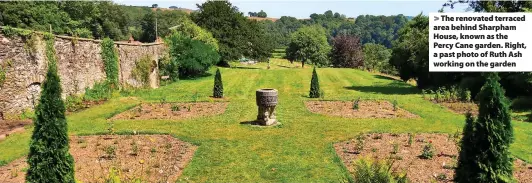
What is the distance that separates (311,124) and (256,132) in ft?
8.08

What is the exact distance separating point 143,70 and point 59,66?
28.3 ft

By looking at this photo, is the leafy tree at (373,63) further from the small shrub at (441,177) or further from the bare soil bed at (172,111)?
the small shrub at (441,177)

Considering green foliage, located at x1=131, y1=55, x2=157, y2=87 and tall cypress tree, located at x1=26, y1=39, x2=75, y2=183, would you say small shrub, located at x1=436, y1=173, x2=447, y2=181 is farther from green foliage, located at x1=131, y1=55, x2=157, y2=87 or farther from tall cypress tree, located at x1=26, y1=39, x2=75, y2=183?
green foliage, located at x1=131, y1=55, x2=157, y2=87

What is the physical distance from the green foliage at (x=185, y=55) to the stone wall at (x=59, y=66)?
4.45 metres

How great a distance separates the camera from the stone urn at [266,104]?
14.0m

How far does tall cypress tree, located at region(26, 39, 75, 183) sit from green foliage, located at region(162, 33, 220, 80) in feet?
81.3

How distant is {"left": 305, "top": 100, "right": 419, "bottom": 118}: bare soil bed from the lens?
1672 cm

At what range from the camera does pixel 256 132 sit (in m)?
13.4

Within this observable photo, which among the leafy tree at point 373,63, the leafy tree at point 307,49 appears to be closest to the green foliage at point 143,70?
the leafy tree at point 373,63

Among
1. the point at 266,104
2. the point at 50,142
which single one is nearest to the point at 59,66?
the point at 266,104

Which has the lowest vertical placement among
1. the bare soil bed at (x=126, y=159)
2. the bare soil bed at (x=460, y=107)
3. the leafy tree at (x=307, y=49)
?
the bare soil bed at (x=126, y=159)

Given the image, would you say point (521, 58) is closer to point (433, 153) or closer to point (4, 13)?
point (433, 153)

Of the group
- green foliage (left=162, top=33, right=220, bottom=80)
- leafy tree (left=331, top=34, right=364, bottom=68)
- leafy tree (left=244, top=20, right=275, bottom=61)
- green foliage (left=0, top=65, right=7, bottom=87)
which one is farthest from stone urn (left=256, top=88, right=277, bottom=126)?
leafy tree (left=331, top=34, right=364, bottom=68)

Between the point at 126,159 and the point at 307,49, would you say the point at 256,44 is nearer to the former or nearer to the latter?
the point at 307,49
